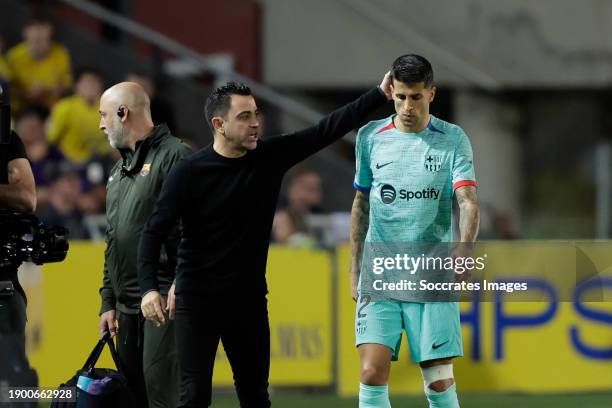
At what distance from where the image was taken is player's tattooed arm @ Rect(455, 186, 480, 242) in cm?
805

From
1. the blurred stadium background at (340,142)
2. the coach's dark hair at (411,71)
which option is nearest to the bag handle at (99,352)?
the coach's dark hair at (411,71)

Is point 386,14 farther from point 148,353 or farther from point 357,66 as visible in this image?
point 148,353

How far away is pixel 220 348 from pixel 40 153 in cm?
315

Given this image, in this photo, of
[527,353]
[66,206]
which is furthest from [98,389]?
[66,206]

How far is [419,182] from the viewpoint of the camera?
819 centimetres

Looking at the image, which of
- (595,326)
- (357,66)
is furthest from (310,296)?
(357,66)

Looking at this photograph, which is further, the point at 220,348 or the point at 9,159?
the point at 220,348

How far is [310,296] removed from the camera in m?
13.1

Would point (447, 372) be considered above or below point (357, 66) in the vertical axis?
below

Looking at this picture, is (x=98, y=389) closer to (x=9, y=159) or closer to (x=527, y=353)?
(x=9, y=159)

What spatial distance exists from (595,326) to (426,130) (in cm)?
507

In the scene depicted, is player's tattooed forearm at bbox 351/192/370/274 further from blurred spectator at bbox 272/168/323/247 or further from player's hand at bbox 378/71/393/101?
blurred spectator at bbox 272/168/323/247

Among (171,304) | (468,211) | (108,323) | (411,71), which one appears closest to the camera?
(171,304)

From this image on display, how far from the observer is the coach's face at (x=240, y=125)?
774 centimetres
